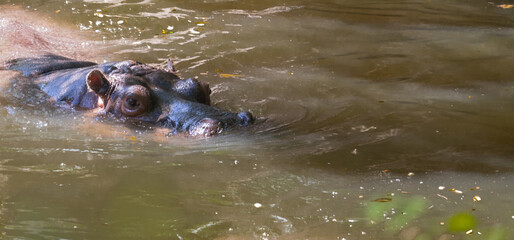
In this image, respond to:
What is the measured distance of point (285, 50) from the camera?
9180mm

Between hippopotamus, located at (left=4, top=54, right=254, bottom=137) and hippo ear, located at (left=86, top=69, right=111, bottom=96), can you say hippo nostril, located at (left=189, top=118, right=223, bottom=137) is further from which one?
hippo ear, located at (left=86, top=69, right=111, bottom=96)

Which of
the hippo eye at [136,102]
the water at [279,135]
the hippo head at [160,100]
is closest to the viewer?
the water at [279,135]

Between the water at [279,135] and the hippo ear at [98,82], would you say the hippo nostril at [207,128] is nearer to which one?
the water at [279,135]

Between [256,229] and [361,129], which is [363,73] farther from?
[256,229]

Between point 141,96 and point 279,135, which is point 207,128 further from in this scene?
point 141,96

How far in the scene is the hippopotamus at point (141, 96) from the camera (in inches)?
240

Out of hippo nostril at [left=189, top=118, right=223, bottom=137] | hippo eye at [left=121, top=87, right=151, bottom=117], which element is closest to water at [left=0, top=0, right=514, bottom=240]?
hippo nostril at [left=189, top=118, right=223, bottom=137]

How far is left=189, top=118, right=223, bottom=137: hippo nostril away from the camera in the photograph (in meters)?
5.82

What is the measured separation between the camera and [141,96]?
6.35m

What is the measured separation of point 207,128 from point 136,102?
0.91m

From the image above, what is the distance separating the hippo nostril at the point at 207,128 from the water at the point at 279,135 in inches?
3.2

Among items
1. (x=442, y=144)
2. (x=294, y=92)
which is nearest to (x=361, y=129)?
(x=442, y=144)

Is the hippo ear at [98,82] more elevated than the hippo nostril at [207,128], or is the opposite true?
the hippo ear at [98,82]

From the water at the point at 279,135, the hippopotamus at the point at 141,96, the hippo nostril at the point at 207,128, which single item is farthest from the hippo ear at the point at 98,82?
the hippo nostril at the point at 207,128
